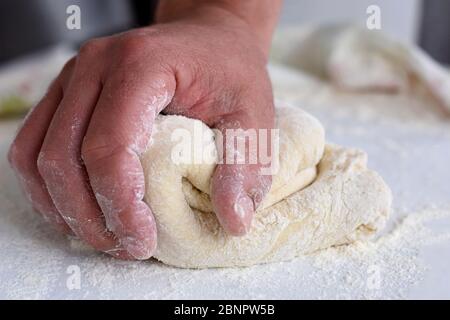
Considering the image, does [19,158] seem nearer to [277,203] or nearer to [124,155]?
[124,155]

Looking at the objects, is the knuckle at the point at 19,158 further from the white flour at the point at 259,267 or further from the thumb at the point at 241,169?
the thumb at the point at 241,169

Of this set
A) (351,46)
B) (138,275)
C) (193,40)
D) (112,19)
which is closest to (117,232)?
(138,275)

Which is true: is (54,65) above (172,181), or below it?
below

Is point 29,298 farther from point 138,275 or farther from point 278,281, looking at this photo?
point 278,281

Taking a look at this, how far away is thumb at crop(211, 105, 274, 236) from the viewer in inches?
36.0

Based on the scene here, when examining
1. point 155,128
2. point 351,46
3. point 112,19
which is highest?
point 155,128

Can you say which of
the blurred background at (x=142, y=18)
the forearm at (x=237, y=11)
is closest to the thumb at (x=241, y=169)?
the forearm at (x=237, y=11)

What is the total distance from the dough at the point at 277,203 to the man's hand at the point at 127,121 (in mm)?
33

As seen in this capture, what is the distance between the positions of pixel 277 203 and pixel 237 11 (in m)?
0.44

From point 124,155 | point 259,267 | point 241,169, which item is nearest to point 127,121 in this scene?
point 124,155

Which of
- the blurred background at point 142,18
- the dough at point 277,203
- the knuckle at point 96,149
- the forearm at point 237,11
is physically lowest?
the blurred background at point 142,18

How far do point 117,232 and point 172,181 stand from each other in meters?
0.11

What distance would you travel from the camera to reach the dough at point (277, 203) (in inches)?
37.4

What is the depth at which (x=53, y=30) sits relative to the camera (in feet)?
8.60
